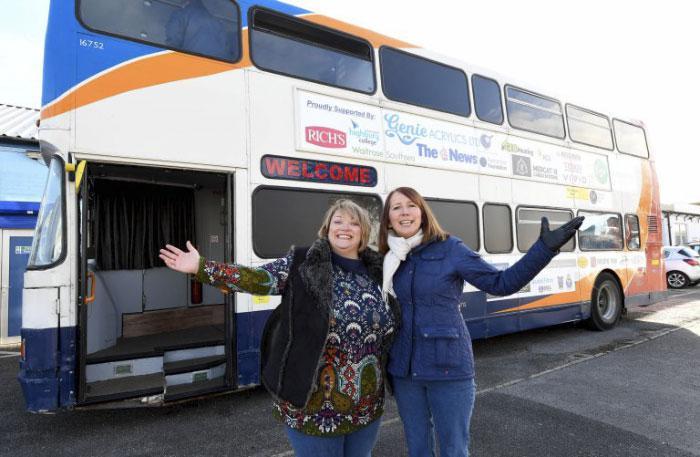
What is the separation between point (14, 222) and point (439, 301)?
1026 centimetres

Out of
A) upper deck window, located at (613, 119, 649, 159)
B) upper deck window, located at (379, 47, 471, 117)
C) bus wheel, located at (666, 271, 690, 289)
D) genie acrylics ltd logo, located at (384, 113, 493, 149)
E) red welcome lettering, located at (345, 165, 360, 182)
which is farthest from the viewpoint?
bus wheel, located at (666, 271, 690, 289)

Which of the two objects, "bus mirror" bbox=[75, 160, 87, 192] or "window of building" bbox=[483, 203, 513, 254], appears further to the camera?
"window of building" bbox=[483, 203, 513, 254]

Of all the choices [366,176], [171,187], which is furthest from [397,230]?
[171,187]

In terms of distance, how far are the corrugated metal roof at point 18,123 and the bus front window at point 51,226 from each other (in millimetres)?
8651

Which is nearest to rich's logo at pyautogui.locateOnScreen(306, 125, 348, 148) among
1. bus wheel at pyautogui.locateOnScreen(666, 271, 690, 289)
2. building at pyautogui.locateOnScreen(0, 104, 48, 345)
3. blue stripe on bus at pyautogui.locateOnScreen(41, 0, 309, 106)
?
blue stripe on bus at pyautogui.locateOnScreen(41, 0, 309, 106)

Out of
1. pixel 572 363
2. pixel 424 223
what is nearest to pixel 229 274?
pixel 424 223

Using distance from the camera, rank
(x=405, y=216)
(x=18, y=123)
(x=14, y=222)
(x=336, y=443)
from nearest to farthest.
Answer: (x=336, y=443), (x=405, y=216), (x=14, y=222), (x=18, y=123)

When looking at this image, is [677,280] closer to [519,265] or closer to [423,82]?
[423,82]

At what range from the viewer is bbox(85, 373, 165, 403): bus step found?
3.63 m

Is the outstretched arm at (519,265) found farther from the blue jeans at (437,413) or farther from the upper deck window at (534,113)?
the upper deck window at (534,113)

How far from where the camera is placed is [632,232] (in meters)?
8.44

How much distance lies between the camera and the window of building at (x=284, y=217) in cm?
427

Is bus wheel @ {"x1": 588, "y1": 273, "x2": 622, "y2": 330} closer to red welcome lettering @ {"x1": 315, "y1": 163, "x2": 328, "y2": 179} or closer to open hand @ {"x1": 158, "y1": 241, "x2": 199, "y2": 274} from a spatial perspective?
red welcome lettering @ {"x1": 315, "y1": 163, "x2": 328, "y2": 179}

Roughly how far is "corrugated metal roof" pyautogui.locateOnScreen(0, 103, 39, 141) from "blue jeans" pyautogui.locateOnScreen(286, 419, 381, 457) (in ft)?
38.7
